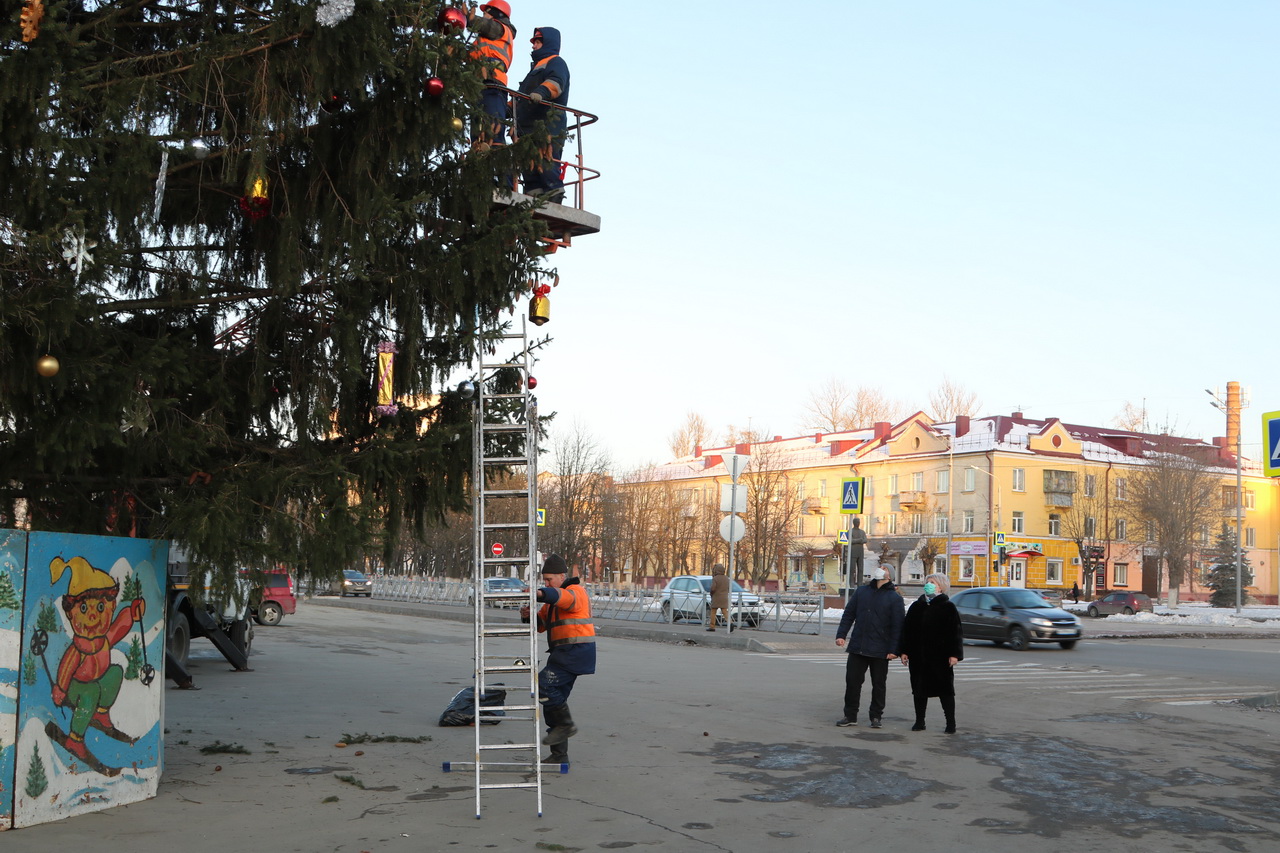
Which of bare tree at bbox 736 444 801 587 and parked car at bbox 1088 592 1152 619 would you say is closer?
parked car at bbox 1088 592 1152 619

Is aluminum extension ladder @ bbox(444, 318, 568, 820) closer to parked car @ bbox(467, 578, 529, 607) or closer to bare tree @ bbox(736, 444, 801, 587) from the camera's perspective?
parked car @ bbox(467, 578, 529, 607)

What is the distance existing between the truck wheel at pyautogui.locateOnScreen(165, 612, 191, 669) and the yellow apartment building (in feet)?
177

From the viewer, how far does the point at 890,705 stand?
15484 mm

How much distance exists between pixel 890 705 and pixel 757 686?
2.90 m

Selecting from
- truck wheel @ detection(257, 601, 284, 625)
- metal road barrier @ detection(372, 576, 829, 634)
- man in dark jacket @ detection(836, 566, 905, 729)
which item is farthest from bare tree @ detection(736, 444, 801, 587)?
man in dark jacket @ detection(836, 566, 905, 729)

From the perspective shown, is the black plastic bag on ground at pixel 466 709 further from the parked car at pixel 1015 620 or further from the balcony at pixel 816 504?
the balcony at pixel 816 504

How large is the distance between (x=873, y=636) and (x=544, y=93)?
6595mm

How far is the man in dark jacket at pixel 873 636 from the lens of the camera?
1298 cm

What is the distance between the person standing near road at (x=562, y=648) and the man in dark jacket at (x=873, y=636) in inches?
156

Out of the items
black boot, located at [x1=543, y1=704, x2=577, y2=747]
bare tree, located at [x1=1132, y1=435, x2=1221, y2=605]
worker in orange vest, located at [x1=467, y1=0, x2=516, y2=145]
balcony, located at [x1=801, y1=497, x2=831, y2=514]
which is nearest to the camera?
worker in orange vest, located at [x1=467, y1=0, x2=516, y2=145]

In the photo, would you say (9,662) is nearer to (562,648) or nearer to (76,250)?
(76,250)

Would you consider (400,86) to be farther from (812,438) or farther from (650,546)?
(812,438)

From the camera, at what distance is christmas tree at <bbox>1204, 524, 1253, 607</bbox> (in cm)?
6788

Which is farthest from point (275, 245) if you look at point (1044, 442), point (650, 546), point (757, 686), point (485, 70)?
point (1044, 442)
